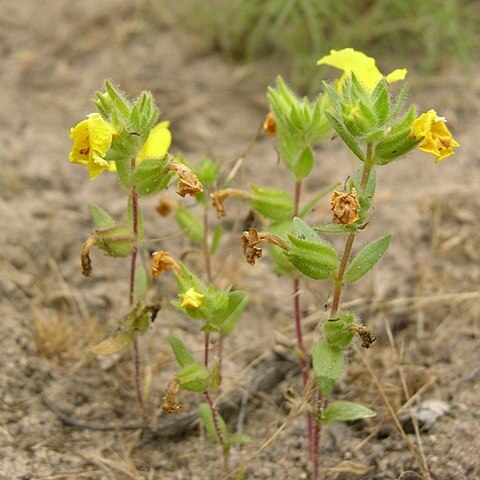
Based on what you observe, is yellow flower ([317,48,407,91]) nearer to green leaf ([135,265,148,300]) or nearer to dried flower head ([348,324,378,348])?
Result: dried flower head ([348,324,378,348])

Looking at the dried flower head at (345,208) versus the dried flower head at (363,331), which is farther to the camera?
the dried flower head at (363,331)

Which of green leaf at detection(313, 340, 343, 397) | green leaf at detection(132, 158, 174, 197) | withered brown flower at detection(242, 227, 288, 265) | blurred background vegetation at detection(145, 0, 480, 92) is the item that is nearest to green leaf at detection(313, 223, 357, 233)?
withered brown flower at detection(242, 227, 288, 265)

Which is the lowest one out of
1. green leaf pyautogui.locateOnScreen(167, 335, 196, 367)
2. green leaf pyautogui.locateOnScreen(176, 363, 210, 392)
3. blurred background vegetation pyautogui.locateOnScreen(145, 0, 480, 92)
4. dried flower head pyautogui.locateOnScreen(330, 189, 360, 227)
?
green leaf pyautogui.locateOnScreen(176, 363, 210, 392)

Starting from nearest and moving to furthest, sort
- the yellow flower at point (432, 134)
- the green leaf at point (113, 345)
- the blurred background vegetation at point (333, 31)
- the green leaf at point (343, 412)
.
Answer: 1. the yellow flower at point (432, 134)
2. the green leaf at point (343, 412)
3. the green leaf at point (113, 345)
4. the blurred background vegetation at point (333, 31)

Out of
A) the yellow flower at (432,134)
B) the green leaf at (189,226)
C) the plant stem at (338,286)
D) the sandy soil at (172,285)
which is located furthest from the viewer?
the green leaf at (189,226)

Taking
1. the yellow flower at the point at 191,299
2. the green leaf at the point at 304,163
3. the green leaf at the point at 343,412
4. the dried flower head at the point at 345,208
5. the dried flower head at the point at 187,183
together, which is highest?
the green leaf at the point at 304,163

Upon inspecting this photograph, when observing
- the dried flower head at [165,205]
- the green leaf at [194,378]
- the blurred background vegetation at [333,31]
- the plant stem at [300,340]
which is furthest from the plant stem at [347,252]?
the blurred background vegetation at [333,31]

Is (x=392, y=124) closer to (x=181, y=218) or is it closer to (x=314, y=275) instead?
(x=314, y=275)

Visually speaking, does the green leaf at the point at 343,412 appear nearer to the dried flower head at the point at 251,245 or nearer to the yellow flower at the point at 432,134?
the dried flower head at the point at 251,245
